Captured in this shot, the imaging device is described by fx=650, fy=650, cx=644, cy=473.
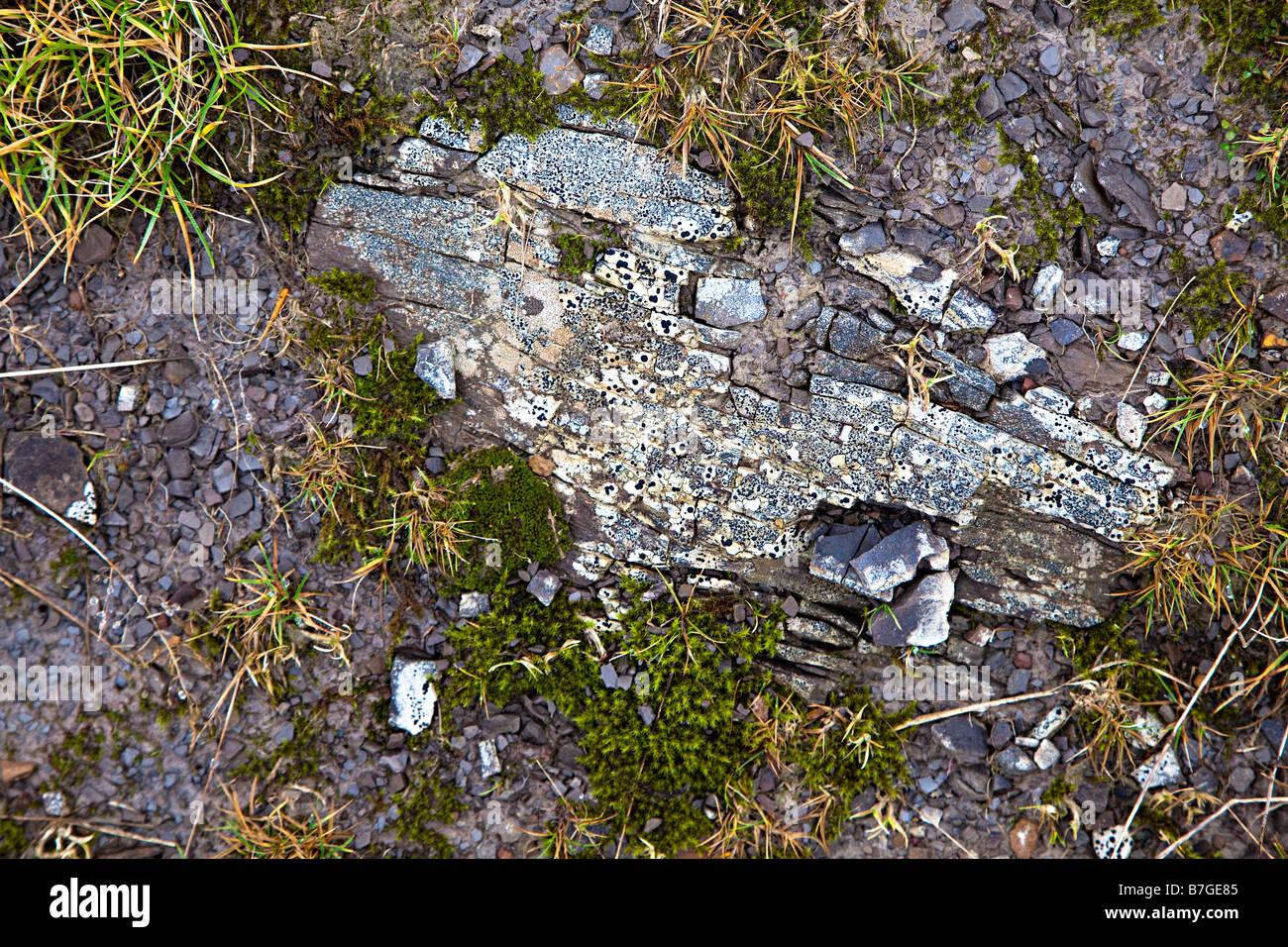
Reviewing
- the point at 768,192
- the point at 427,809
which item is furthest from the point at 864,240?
the point at 427,809

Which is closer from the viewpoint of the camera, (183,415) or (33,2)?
(33,2)

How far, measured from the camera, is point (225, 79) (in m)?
3.13

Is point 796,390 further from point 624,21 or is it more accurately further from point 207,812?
point 207,812

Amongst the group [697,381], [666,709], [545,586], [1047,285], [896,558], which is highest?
[1047,285]

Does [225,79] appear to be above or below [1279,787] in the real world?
above

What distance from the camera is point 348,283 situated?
3.21m

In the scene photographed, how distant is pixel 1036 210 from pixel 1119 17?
1.00 m

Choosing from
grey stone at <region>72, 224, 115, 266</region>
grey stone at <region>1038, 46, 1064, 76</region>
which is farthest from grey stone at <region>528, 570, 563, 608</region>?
grey stone at <region>1038, 46, 1064, 76</region>

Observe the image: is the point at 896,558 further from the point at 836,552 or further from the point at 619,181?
the point at 619,181

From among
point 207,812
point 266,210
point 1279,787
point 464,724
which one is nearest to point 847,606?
point 464,724

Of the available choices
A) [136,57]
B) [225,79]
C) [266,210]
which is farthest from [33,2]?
[266,210]

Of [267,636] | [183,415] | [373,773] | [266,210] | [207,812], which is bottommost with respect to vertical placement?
[207,812]

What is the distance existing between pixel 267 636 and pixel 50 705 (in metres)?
1.06

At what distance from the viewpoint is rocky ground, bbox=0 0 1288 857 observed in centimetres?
316
